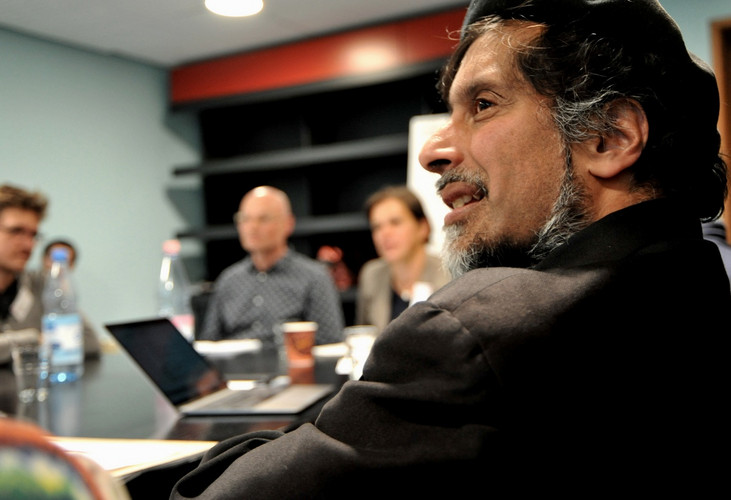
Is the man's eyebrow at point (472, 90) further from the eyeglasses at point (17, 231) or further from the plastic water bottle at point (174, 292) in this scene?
the eyeglasses at point (17, 231)

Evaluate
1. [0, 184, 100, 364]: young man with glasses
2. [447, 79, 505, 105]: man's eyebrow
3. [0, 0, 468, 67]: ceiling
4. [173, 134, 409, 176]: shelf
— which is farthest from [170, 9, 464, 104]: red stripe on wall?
[447, 79, 505, 105]: man's eyebrow

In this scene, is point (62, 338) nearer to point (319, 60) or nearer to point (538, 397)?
point (538, 397)

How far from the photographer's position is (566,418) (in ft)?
1.67

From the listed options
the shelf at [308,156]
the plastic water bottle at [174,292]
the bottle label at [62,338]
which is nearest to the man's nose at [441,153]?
the bottle label at [62,338]

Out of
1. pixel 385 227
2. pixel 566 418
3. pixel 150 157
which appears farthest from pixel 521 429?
pixel 150 157

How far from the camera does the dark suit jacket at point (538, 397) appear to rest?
496 millimetres

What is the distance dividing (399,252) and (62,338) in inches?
62.2

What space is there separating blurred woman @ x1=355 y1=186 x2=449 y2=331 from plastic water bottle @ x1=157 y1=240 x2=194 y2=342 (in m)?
0.89

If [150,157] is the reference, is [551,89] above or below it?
below

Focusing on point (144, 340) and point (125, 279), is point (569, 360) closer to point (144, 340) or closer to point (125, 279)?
point (144, 340)

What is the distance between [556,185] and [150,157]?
3.98m

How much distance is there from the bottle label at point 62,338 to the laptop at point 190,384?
0.55 m

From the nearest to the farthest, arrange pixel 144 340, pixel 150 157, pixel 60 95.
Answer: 1. pixel 144 340
2. pixel 60 95
3. pixel 150 157

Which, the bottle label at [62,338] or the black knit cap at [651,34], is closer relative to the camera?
the black knit cap at [651,34]
